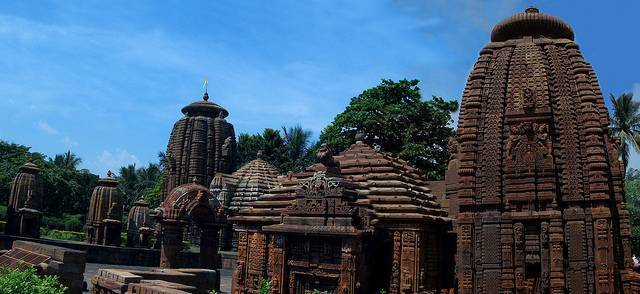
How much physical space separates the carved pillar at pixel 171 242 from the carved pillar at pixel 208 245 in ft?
4.34

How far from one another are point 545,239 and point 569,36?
6.31 meters

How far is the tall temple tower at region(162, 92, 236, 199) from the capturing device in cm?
4012

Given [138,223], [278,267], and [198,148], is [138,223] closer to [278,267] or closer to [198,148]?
[198,148]

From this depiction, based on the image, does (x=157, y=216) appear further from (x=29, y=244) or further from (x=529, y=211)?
(x=529, y=211)

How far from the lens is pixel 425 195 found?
17469 mm

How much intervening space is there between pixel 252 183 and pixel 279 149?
2387 cm

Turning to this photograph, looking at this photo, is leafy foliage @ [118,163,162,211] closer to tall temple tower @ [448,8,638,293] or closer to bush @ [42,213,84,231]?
bush @ [42,213,84,231]

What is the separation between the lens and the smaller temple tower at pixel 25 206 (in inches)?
1187

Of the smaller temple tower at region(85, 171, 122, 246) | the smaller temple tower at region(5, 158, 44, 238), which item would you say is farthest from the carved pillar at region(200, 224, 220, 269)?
the smaller temple tower at region(5, 158, 44, 238)

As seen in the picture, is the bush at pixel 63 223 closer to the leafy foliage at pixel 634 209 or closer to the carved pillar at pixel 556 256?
the leafy foliage at pixel 634 209

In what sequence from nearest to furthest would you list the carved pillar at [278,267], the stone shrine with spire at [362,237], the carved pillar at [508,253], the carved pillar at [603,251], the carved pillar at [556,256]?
the carved pillar at [603,251]
the carved pillar at [556,256]
the carved pillar at [508,253]
the stone shrine with spire at [362,237]
the carved pillar at [278,267]

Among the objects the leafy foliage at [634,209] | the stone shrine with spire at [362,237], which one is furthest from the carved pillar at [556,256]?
the leafy foliage at [634,209]

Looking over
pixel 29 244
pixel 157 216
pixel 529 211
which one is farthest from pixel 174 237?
pixel 529 211

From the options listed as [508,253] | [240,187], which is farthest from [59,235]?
[508,253]
